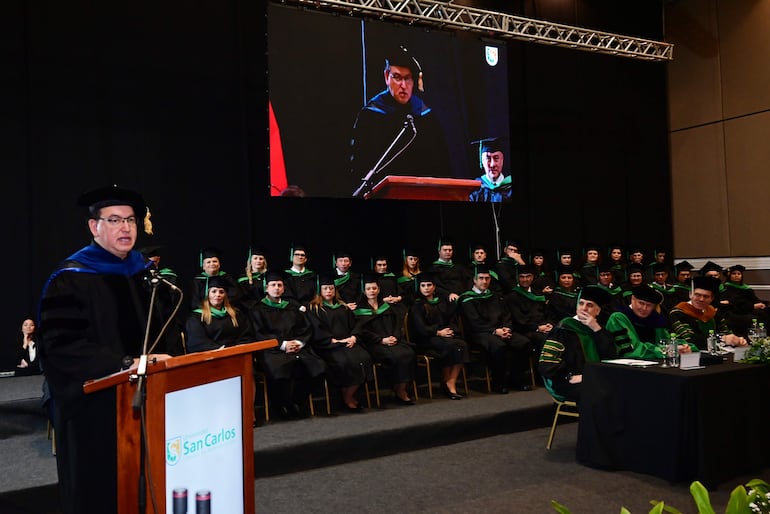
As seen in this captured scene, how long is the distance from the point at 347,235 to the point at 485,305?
216 centimetres

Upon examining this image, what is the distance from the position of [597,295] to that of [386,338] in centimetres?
214

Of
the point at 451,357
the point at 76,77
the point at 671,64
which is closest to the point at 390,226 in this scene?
the point at 451,357

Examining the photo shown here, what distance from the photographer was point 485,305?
7133 mm

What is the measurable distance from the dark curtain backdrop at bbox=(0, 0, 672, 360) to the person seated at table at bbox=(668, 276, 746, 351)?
389 cm

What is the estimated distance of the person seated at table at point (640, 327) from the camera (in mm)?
4832

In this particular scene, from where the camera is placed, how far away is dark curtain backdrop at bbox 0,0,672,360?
21.9 feet

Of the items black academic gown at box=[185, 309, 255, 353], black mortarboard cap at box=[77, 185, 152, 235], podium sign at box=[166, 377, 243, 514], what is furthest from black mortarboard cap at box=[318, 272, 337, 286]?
podium sign at box=[166, 377, 243, 514]

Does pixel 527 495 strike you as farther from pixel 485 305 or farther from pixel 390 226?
pixel 390 226

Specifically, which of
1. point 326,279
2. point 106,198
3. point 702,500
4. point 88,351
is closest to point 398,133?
point 326,279

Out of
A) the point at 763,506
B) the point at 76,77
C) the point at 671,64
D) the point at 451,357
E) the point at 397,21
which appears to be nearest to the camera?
the point at 763,506

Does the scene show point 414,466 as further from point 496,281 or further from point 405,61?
point 405,61

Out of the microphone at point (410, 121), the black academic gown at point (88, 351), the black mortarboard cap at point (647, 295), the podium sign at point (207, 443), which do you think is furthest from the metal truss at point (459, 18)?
the podium sign at point (207, 443)

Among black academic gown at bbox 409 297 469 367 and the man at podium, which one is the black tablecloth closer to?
black academic gown at bbox 409 297 469 367

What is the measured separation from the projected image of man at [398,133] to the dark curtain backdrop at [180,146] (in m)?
0.84
